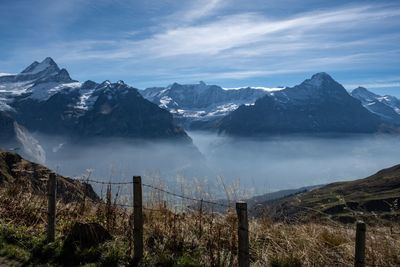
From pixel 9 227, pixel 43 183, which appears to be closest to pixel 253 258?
pixel 9 227

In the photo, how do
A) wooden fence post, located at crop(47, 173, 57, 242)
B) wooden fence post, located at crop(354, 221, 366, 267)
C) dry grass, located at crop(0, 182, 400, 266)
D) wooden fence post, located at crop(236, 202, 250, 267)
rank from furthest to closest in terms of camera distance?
1. wooden fence post, located at crop(47, 173, 57, 242)
2. dry grass, located at crop(0, 182, 400, 266)
3. wooden fence post, located at crop(236, 202, 250, 267)
4. wooden fence post, located at crop(354, 221, 366, 267)

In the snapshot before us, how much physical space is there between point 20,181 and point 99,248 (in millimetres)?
6256

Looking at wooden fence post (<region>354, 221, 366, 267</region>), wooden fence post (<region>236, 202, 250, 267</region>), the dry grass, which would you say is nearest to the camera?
A: wooden fence post (<region>354, 221, 366, 267</region>)

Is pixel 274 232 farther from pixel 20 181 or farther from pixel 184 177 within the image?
pixel 20 181

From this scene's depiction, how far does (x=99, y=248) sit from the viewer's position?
1069cm

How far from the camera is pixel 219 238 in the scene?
10.3 m

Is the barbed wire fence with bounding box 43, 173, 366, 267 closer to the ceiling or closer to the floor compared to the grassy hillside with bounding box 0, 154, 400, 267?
closer to the ceiling

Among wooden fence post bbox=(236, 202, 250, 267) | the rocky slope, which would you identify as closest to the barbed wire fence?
wooden fence post bbox=(236, 202, 250, 267)

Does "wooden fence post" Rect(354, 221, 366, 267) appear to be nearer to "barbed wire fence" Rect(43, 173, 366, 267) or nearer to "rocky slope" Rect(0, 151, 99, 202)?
"barbed wire fence" Rect(43, 173, 366, 267)

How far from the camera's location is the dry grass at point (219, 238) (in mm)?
9852

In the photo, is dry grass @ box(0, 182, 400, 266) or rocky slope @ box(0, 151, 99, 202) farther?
rocky slope @ box(0, 151, 99, 202)

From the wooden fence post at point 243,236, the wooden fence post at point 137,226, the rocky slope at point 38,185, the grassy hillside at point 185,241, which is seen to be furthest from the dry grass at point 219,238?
the rocky slope at point 38,185

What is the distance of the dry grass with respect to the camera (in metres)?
9.85

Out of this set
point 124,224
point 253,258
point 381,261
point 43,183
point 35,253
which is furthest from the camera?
point 43,183
